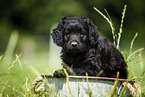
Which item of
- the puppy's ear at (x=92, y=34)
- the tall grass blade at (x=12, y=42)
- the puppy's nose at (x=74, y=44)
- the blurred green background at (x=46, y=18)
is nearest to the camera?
the tall grass blade at (x=12, y=42)

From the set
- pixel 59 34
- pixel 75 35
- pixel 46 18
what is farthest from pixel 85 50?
pixel 46 18

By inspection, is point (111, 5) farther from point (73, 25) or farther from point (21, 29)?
point (73, 25)

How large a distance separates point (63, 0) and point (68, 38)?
15.9 m

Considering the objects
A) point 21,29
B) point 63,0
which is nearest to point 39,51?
point 21,29

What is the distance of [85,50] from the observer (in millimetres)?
2252

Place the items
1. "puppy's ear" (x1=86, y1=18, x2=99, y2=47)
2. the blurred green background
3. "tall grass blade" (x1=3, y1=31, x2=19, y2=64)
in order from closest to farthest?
"tall grass blade" (x1=3, y1=31, x2=19, y2=64) → "puppy's ear" (x1=86, y1=18, x2=99, y2=47) → the blurred green background

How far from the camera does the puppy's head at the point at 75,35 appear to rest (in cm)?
213

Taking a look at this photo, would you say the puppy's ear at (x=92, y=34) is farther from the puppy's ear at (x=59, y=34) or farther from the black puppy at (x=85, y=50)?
the puppy's ear at (x=59, y=34)

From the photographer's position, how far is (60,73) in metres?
1.77

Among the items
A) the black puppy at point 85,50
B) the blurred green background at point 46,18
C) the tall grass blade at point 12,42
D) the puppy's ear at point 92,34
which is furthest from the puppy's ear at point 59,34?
the blurred green background at point 46,18

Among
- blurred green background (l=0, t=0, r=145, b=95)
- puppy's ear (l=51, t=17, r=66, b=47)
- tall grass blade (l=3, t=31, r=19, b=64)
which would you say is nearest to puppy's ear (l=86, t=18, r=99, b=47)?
puppy's ear (l=51, t=17, r=66, b=47)

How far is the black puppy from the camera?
2.13 metres

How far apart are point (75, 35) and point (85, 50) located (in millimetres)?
181

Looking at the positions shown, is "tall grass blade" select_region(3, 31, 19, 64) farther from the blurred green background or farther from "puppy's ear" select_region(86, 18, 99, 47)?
the blurred green background
